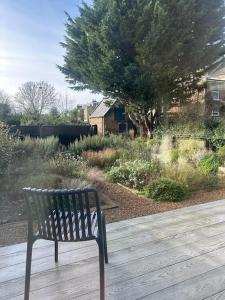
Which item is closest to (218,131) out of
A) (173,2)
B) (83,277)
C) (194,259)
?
(173,2)

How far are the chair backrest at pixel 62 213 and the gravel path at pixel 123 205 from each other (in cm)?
140

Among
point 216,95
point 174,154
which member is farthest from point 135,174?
point 216,95

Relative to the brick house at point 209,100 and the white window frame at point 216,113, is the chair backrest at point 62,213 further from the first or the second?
the white window frame at point 216,113

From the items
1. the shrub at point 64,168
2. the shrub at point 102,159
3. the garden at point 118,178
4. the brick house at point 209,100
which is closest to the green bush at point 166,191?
the garden at point 118,178

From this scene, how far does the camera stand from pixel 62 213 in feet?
6.55

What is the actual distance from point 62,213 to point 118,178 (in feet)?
14.9

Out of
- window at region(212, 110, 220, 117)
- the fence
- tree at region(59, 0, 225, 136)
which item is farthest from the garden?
window at region(212, 110, 220, 117)

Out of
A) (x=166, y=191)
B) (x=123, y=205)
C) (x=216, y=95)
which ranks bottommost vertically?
(x=123, y=205)

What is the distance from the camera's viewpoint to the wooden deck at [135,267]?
2199 mm

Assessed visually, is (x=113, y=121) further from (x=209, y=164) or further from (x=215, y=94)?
(x=209, y=164)

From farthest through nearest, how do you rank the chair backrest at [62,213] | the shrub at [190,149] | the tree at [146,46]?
the tree at [146,46] → the shrub at [190,149] → the chair backrest at [62,213]

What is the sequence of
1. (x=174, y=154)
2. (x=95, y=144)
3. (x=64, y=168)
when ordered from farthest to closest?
(x=95, y=144)
(x=174, y=154)
(x=64, y=168)

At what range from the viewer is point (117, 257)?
2.79m

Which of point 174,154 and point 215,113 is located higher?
point 215,113
